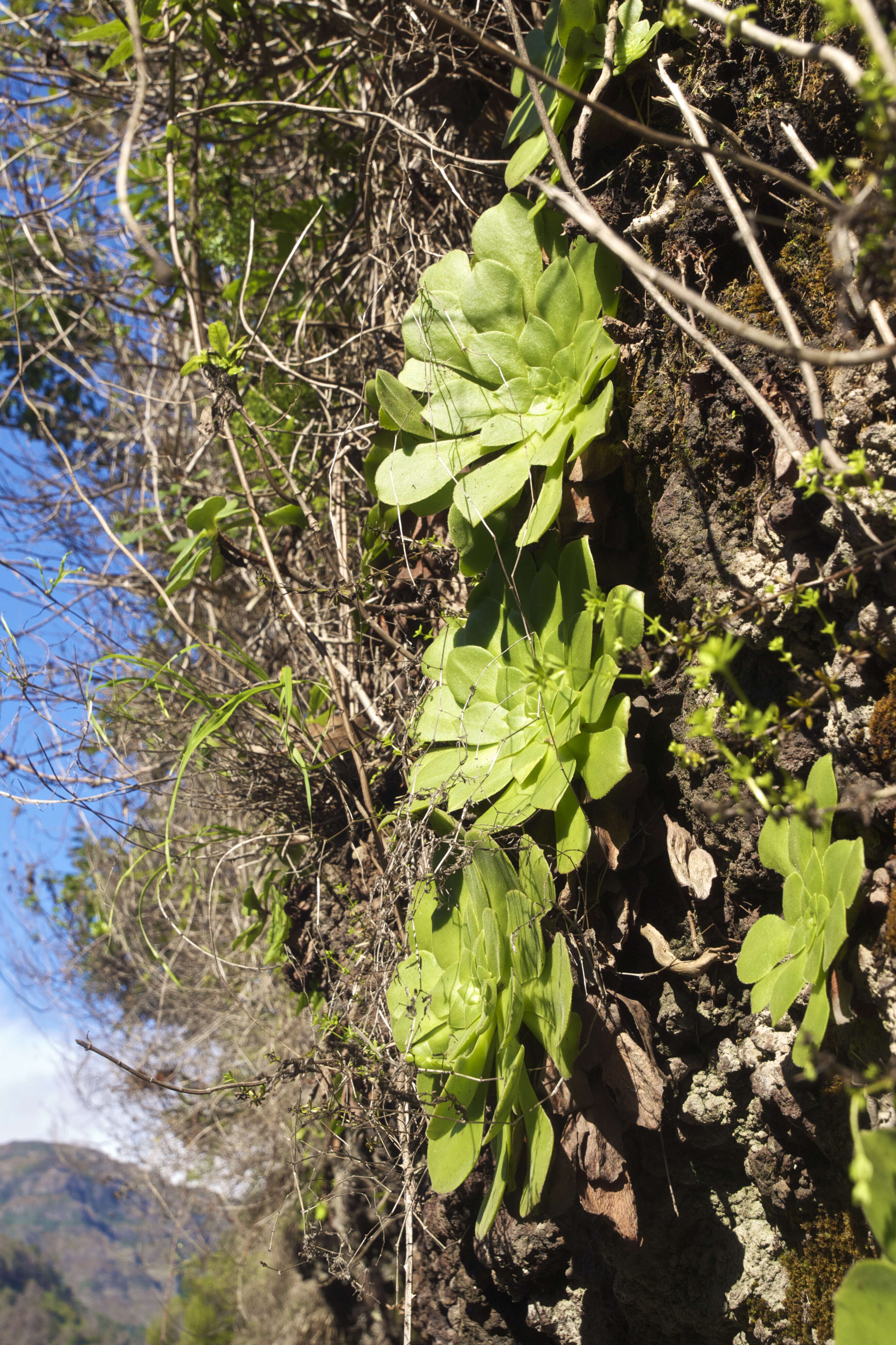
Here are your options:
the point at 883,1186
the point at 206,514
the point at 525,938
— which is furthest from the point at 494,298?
the point at 883,1186

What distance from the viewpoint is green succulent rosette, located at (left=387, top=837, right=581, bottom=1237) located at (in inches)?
31.4

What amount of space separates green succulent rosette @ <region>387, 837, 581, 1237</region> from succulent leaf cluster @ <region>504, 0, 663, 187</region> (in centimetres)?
78

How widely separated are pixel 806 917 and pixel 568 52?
903 mm

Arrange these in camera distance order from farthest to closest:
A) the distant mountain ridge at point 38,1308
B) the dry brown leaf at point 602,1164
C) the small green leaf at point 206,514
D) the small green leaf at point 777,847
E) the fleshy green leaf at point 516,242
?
the distant mountain ridge at point 38,1308 → the small green leaf at point 206,514 → the fleshy green leaf at point 516,242 → the dry brown leaf at point 602,1164 → the small green leaf at point 777,847

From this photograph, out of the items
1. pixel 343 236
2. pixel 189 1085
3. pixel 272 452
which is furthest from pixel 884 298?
pixel 189 1085

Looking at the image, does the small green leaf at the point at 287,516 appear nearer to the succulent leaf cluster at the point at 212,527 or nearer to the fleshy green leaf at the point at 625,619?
the succulent leaf cluster at the point at 212,527

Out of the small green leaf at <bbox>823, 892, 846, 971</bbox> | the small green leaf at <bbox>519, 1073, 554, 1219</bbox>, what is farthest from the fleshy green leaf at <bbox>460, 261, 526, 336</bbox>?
the small green leaf at <bbox>519, 1073, 554, 1219</bbox>

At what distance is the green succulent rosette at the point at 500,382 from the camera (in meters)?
0.86

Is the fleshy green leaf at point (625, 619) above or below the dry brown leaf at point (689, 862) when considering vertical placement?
above

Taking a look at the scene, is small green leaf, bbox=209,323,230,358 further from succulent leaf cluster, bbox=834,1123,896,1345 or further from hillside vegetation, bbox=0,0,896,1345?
succulent leaf cluster, bbox=834,1123,896,1345

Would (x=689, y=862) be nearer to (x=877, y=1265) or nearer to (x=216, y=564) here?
(x=877, y=1265)

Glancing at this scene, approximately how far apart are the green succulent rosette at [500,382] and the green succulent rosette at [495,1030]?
36cm

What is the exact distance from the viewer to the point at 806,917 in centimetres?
67

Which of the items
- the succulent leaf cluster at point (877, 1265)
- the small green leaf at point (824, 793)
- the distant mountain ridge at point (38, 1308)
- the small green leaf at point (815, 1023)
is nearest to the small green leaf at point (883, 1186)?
the succulent leaf cluster at point (877, 1265)
